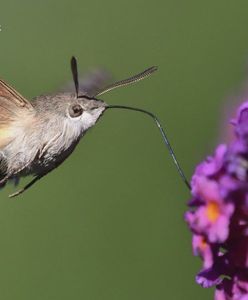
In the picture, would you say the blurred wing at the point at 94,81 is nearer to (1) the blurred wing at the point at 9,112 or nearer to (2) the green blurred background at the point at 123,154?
(1) the blurred wing at the point at 9,112

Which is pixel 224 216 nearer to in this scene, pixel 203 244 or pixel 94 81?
pixel 203 244

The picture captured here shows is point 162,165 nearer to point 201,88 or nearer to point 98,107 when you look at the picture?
point 201,88

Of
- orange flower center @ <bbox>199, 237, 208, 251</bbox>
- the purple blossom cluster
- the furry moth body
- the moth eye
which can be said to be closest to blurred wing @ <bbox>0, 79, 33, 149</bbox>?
the furry moth body

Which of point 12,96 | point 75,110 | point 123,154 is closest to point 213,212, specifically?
point 75,110

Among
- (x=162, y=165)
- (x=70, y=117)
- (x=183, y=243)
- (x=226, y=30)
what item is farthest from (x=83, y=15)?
(x=70, y=117)

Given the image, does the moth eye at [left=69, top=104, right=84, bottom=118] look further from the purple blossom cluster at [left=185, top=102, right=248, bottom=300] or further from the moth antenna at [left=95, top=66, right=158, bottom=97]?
the purple blossom cluster at [left=185, top=102, right=248, bottom=300]
